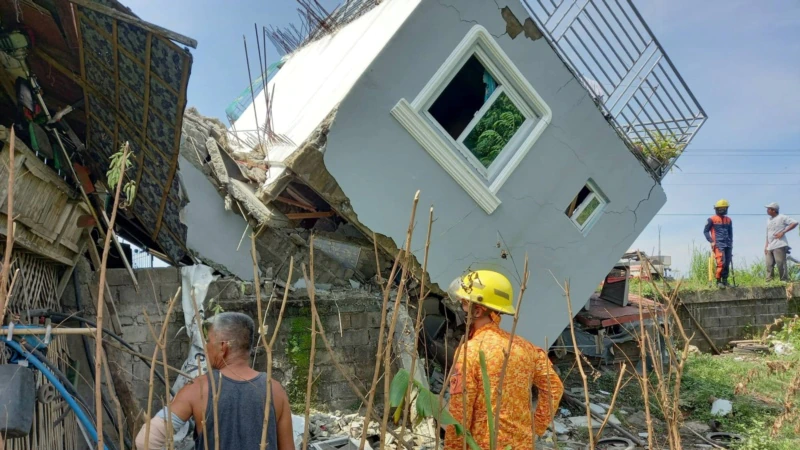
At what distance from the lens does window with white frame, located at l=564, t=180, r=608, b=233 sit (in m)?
6.88

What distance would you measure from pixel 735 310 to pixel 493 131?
25.1 ft

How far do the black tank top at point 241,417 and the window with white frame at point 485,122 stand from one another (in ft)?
12.1

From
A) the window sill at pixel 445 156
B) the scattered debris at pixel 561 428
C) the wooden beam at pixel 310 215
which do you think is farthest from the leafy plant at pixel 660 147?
the wooden beam at pixel 310 215

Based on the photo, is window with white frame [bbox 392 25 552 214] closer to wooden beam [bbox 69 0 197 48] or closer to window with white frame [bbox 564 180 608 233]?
window with white frame [bbox 564 180 608 233]

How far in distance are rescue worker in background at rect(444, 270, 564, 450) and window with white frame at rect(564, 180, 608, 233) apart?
413 cm

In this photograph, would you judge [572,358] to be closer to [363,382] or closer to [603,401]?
[603,401]

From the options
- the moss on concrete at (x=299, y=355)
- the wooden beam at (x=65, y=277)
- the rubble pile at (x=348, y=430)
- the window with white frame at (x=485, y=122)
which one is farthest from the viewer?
the window with white frame at (x=485, y=122)

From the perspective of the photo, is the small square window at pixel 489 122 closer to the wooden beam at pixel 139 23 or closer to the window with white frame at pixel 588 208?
the window with white frame at pixel 588 208

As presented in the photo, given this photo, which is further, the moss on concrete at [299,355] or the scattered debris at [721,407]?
the scattered debris at [721,407]

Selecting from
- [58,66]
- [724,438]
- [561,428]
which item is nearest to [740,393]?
[724,438]

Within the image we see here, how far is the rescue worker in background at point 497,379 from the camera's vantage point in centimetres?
272

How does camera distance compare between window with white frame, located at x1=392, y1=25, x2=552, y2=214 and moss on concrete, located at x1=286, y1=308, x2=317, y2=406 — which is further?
window with white frame, located at x1=392, y1=25, x2=552, y2=214

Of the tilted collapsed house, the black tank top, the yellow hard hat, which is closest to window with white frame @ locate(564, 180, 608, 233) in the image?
the tilted collapsed house

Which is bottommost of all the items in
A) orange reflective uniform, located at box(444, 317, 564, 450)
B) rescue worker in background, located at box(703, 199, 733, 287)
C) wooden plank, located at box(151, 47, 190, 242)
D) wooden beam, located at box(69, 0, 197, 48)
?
orange reflective uniform, located at box(444, 317, 564, 450)
